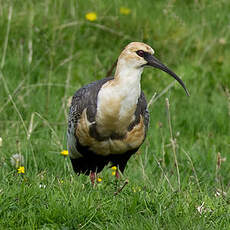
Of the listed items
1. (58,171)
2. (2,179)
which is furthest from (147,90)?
(2,179)

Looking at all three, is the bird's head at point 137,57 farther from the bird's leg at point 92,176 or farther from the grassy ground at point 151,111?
the bird's leg at point 92,176

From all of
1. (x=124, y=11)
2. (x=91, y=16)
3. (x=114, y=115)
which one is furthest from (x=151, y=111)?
(x=114, y=115)

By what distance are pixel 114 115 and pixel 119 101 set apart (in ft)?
0.43

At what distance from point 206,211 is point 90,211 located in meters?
0.79

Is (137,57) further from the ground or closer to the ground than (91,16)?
further from the ground

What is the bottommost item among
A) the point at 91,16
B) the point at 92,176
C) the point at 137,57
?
the point at 92,176

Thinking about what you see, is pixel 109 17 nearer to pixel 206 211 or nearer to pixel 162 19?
pixel 162 19

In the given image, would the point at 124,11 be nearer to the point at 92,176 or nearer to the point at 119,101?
the point at 92,176

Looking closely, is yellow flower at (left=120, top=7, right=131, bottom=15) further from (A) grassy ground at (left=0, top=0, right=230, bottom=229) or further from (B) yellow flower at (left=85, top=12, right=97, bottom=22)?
(B) yellow flower at (left=85, top=12, right=97, bottom=22)

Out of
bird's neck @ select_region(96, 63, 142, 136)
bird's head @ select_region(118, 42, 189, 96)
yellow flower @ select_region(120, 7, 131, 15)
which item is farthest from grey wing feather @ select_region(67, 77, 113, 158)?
yellow flower @ select_region(120, 7, 131, 15)

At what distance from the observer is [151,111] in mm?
7215

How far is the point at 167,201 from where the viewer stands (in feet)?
14.6

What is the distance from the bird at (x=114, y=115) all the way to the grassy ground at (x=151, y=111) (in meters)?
0.24

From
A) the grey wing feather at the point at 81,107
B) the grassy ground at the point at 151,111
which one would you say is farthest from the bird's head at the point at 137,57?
the grassy ground at the point at 151,111
